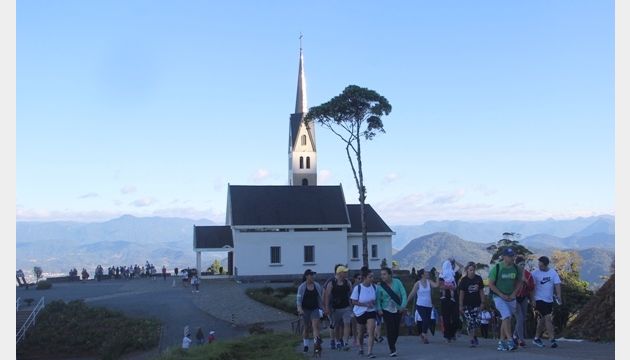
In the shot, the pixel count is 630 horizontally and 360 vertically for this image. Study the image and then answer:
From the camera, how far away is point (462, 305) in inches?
494

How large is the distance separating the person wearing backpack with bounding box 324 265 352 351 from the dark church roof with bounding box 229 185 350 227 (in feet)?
100

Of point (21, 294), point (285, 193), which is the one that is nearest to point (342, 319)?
point (21, 294)

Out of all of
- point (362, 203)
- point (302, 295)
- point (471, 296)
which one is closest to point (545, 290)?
point (471, 296)

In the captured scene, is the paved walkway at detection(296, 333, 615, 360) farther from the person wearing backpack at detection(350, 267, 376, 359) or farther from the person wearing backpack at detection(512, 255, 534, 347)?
the person wearing backpack at detection(350, 267, 376, 359)

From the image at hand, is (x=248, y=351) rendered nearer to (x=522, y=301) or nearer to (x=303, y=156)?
(x=522, y=301)

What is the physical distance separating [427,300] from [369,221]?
3483 centimetres

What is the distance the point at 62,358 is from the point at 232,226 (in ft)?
64.2

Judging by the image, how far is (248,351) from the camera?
14211 mm

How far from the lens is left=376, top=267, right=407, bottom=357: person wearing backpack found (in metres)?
11.8

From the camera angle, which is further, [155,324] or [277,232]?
[277,232]

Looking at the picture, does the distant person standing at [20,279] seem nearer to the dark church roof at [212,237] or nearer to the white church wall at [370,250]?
the dark church roof at [212,237]

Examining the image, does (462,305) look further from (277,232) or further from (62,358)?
(277,232)

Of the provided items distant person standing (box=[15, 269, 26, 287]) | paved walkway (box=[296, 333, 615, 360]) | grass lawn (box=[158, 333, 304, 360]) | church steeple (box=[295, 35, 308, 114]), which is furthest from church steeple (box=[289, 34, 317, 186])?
paved walkway (box=[296, 333, 615, 360])

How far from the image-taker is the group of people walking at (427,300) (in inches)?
460
